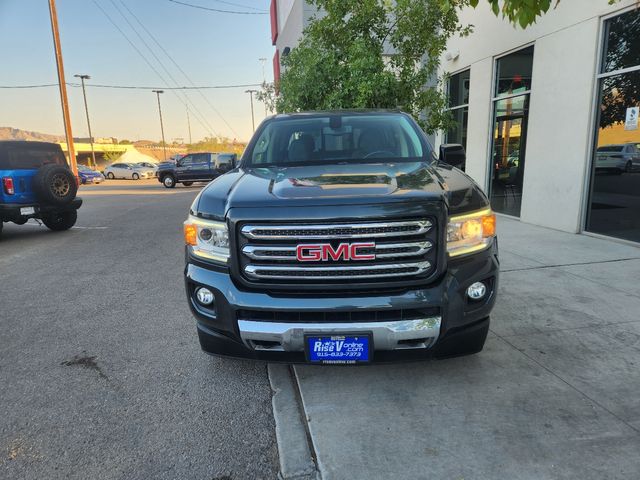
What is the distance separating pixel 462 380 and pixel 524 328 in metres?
1.08

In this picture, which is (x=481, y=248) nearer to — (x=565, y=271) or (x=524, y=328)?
(x=524, y=328)

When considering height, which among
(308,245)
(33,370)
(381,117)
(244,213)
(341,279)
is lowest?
(33,370)

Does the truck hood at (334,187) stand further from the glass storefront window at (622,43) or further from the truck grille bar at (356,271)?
the glass storefront window at (622,43)

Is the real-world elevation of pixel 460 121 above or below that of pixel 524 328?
above

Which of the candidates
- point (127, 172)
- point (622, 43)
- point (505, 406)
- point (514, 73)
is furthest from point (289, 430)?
point (127, 172)

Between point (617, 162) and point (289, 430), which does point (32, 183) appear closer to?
point (289, 430)

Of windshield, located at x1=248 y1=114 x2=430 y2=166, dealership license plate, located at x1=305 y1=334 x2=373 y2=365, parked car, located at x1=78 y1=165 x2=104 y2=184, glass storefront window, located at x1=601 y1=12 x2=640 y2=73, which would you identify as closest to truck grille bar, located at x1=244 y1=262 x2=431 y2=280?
dealership license plate, located at x1=305 y1=334 x2=373 y2=365

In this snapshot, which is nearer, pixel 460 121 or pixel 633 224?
pixel 633 224

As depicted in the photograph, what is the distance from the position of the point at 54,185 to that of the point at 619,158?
384 inches

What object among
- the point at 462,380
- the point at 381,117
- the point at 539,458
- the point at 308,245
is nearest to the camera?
the point at 539,458

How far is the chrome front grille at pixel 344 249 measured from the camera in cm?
239

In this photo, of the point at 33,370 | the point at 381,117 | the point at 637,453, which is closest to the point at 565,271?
the point at 381,117

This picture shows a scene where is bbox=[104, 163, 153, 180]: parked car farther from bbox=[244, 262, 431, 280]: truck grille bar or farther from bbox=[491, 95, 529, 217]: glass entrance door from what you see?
bbox=[244, 262, 431, 280]: truck grille bar

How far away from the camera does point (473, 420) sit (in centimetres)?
255
